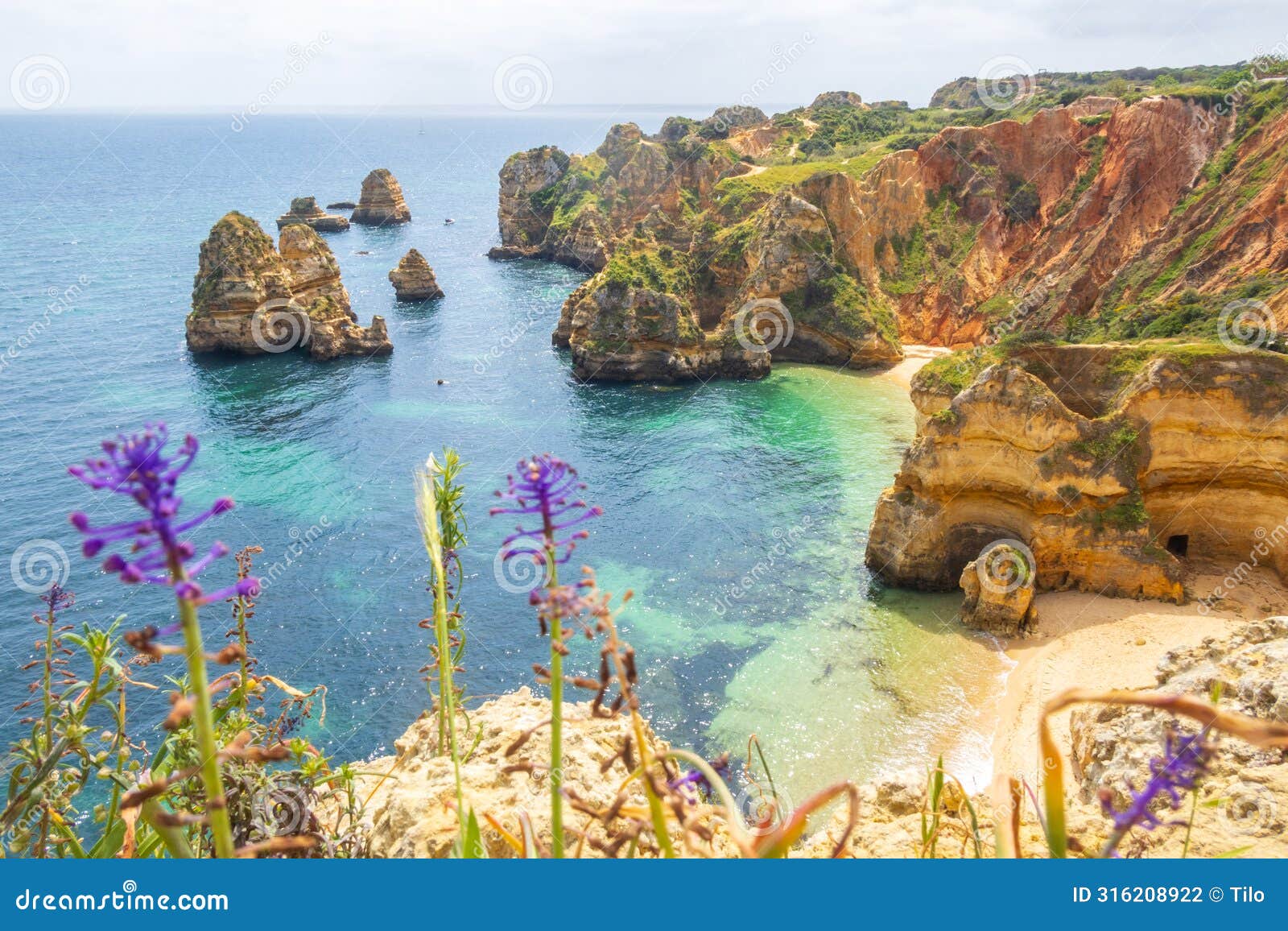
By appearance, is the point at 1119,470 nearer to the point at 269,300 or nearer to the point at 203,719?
the point at 203,719

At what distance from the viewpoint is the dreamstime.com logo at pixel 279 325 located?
2859 inches

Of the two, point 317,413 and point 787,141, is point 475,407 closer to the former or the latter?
point 317,413

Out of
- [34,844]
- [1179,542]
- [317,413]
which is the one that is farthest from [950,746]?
[317,413]

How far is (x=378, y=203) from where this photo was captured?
145m

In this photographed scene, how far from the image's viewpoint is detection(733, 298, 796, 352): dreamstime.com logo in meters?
73.0

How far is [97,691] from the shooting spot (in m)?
7.20

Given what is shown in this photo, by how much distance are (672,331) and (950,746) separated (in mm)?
46105
